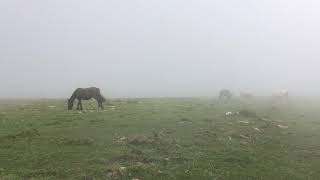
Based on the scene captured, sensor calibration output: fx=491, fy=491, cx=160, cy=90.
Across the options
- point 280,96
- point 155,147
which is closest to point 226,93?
point 280,96

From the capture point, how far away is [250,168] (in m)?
25.5

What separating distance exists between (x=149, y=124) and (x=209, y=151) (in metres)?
12.0

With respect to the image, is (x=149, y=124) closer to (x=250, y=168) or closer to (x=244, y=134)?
(x=244, y=134)

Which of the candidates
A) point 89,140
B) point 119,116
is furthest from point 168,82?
point 89,140

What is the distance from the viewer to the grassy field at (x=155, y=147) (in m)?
24.0

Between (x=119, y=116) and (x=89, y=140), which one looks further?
(x=119, y=116)

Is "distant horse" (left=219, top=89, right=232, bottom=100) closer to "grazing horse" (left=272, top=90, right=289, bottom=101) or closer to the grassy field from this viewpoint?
"grazing horse" (left=272, top=90, right=289, bottom=101)

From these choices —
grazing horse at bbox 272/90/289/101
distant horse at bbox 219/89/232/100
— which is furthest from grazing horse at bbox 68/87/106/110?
grazing horse at bbox 272/90/289/101

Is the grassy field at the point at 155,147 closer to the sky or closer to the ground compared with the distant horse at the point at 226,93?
closer to the ground

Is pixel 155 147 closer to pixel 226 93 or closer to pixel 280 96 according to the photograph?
pixel 226 93

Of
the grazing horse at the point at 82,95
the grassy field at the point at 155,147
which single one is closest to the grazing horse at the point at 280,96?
the grassy field at the point at 155,147

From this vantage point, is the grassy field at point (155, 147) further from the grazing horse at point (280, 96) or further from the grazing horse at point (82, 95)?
the grazing horse at point (280, 96)

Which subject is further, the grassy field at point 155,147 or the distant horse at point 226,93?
the distant horse at point 226,93

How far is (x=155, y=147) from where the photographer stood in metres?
30.2
